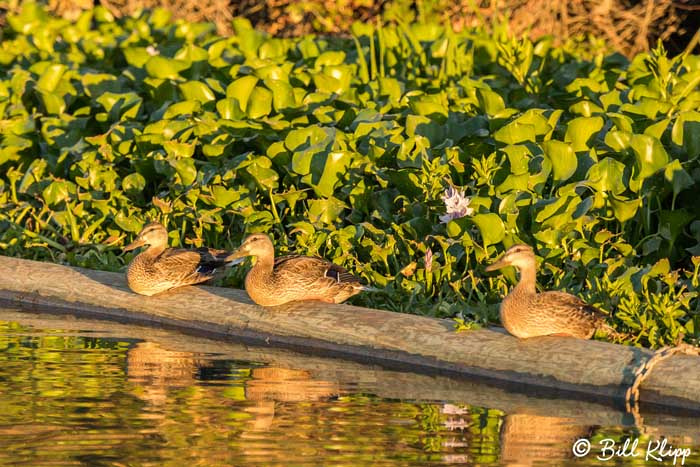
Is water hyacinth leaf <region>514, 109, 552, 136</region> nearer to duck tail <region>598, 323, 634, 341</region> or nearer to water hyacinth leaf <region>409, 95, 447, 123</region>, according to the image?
water hyacinth leaf <region>409, 95, 447, 123</region>

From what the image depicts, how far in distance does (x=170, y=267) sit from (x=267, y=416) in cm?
300

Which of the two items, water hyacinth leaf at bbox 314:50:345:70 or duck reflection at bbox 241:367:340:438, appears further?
water hyacinth leaf at bbox 314:50:345:70

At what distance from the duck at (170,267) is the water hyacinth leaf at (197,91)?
2.89m

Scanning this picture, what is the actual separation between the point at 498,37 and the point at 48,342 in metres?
6.73

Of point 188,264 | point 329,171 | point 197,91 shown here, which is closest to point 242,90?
point 197,91

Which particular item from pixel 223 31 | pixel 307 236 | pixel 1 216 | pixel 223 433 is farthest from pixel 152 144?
pixel 223 31

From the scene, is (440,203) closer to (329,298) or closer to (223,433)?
(329,298)

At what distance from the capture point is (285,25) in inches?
843

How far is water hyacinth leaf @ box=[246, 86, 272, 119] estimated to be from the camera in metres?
13.0

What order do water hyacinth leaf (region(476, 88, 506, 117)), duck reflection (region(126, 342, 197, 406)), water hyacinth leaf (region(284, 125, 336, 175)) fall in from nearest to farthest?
duck reflection (region(126, 342, 197, 406)) < water hyacinth leaf (region(284, 125, 336, 175)) < water hyacinth leaf (region(476, 88, 506, 117))

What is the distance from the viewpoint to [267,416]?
7.88 meters

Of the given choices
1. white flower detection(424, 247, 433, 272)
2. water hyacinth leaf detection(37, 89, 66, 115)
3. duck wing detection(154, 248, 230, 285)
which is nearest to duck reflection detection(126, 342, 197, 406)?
duck wing detection(154, 248, 230, 285)

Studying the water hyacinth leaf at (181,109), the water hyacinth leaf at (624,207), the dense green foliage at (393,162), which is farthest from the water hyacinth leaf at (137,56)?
the water hyacinth leaf at (624,207)

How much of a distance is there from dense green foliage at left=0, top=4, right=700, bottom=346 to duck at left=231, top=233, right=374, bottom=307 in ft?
1.51
